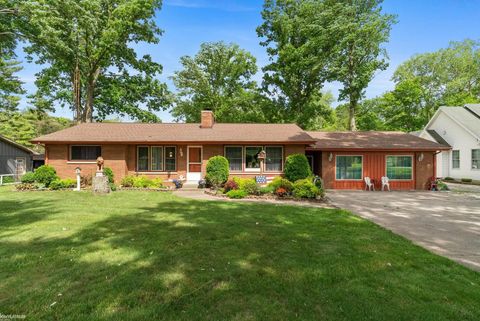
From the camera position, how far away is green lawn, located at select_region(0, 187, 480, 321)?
107 inches

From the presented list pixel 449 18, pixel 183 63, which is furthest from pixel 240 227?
pixel 183 63

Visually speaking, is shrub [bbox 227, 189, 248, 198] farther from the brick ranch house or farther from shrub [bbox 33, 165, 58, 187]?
shrub [bbox 33, 165, 58, 187]

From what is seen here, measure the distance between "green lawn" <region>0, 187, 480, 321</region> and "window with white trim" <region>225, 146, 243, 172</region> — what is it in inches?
340

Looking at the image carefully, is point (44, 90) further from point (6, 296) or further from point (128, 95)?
point (6, 296)

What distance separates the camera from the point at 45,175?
13.3 meters

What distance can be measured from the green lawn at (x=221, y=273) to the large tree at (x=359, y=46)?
2246 cm

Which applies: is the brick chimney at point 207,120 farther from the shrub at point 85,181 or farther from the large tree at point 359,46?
the large tree at point 359,46

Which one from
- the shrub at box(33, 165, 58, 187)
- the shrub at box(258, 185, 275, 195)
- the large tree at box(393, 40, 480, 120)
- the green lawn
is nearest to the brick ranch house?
the shrub at box(33, 165, 58, 187)

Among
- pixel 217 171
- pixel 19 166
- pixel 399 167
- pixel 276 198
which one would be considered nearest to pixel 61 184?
pixel 217 171

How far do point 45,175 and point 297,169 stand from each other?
13.5 metres

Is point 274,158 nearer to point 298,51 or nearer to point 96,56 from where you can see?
point 298,51

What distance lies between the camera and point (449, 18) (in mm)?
16578

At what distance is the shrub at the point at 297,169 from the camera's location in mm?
13125

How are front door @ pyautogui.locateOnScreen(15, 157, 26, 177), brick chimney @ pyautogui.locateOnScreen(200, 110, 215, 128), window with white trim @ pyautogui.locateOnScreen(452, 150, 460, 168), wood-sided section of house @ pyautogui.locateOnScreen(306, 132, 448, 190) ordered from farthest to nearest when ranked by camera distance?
front door @ pyautogui.locateOnScreen(15, 157, 26, 177) → window with white trim @ pyautogui.locateOnScreen(452, 150, 460, 168) → brick chimney @ pyautogui.locateOnScreen(200, 110, 215, 128) → wood-sided section of house @ pyautogui.locateOnScreen(306, 132, 448, 190)
